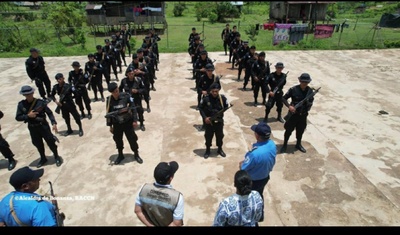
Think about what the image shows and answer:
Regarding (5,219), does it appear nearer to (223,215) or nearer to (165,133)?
(223,215)

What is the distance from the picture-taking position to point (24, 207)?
2.71 m

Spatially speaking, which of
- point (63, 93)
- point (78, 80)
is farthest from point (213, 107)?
point (78, 80)

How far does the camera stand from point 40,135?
6152 mm

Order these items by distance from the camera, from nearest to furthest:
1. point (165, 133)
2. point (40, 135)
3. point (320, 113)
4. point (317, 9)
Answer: point (40, 135) → point (165, 133) → point (320, 113) → point (317, 9)

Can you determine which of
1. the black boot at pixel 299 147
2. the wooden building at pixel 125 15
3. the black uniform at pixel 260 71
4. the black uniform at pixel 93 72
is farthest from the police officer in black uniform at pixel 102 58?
the wooden building at pixel 125 15

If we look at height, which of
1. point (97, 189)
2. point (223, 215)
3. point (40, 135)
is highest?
point (223, 215)

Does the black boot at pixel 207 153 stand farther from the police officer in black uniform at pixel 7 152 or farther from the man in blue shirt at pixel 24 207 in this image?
the police officer in black uniform at pixel 7 152

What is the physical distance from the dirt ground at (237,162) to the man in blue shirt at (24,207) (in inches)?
85.5

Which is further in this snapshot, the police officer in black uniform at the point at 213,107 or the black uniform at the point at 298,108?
the black uniform at the point at 298,108

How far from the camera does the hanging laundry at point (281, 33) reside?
1997 centimetres

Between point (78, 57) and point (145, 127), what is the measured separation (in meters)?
12.4

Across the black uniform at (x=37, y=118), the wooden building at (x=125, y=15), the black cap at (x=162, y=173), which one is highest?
the wooden building at (x=125, y=15)

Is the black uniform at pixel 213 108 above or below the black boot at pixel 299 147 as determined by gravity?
above

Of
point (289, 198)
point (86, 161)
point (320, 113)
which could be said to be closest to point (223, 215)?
point (289, 198)
